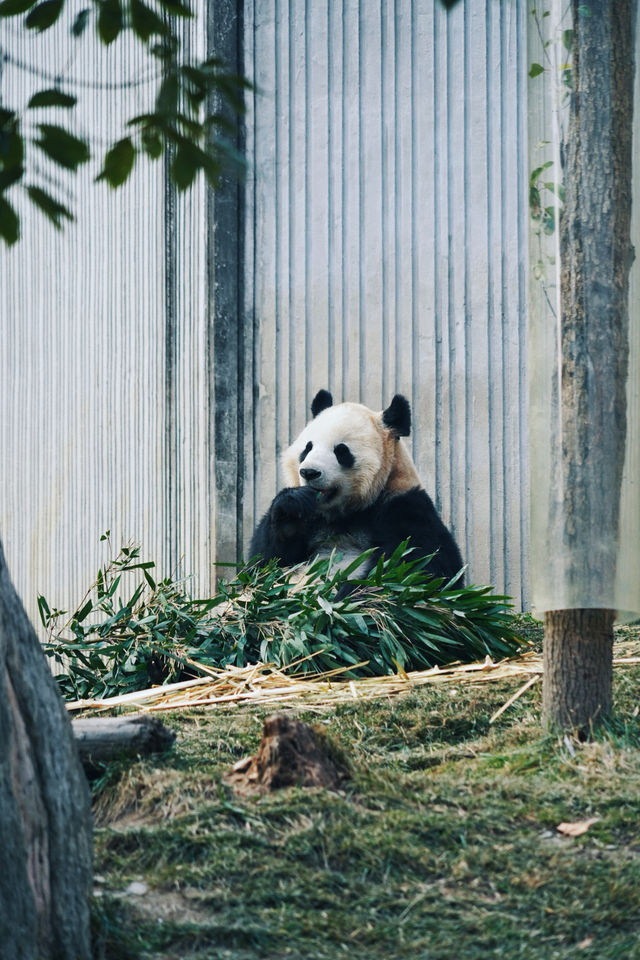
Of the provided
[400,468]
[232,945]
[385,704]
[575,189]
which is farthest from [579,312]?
[400,468]

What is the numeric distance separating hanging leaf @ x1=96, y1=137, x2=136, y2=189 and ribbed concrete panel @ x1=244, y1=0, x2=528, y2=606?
198 inches

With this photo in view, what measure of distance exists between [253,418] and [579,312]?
408 centimetres

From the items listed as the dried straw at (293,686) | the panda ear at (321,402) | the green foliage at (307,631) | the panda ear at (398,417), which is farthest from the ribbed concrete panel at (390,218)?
the dried straw at (293,686)

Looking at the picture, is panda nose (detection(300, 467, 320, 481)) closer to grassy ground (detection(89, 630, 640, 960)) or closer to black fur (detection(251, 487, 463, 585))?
black fur (detection(251, 487, 463, 585))

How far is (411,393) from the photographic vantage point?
724cm

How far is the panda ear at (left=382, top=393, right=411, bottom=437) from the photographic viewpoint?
6.19 meters

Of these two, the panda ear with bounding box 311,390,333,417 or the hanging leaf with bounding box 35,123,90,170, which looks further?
the panda ear with bounding box 311,390,333,417

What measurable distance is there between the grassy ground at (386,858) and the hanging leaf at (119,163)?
1.55m

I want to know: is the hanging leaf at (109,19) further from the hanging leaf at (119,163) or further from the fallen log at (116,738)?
the fallen log at (116,738)

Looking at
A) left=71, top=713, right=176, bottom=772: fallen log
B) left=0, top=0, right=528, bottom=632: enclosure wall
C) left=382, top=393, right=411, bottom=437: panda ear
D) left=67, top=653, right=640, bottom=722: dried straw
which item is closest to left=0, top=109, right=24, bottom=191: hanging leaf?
left=71, top=713, right=176, bottom=772: fallen log

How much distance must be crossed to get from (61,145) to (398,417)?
167 inches

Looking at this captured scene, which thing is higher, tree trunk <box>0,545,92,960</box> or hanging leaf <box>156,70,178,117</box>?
hanging leaf <box>156,70,178,117</box>

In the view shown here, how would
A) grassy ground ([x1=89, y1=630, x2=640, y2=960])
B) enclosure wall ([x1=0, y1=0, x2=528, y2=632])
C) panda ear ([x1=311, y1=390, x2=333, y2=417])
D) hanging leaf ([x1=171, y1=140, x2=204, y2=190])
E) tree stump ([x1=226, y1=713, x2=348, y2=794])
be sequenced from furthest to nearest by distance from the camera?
enclosure wall ([x1=0, y1=0, x2=528, y2=632]) → panda ear ([x1=311, y1=390, x2=333, y2=417]) → tree stump ([x1=226, y1=713, x2=348, y2=794]) → grassy ground ([x1=89, y1=630, x2=640, y2=960]) → hanging leaf ([x1=171, y1=140, x2=204, y2=190])

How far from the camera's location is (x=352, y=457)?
5.98m
